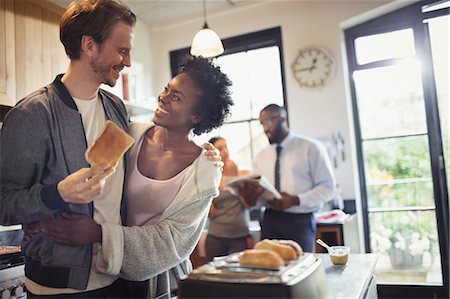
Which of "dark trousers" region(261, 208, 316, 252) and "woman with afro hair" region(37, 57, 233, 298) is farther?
"dark trousers" region(261, 208, 316, 252)

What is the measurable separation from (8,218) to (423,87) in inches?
122

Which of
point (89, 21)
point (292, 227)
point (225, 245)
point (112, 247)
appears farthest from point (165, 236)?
point (225, 245)

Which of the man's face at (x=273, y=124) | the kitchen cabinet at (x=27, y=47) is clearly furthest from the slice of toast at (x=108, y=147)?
the man's face at (x=273, y=124)

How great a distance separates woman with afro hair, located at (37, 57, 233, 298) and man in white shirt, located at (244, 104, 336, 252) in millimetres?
1317

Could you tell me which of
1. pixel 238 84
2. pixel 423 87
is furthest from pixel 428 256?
pixel 238 84

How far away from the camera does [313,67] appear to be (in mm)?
3496

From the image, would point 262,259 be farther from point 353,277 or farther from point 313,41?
point 313,41

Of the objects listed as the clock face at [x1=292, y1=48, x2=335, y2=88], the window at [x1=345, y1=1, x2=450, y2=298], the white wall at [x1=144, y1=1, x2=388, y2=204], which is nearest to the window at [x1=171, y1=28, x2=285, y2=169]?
the white wall at [x1=144, y1=1, x2=388, y2=204]

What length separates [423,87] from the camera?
10.4ft

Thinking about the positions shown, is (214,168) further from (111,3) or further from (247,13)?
(247,13)

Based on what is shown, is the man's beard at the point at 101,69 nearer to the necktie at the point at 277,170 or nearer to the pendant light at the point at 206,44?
the pendant light at the point at 206,44

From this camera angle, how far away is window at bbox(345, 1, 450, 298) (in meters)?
3.09

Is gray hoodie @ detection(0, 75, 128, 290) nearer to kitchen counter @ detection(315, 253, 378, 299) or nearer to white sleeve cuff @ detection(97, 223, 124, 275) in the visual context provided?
white sleeve cuff @ detection(97, 223, 124, 275)

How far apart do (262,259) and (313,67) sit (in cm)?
290
